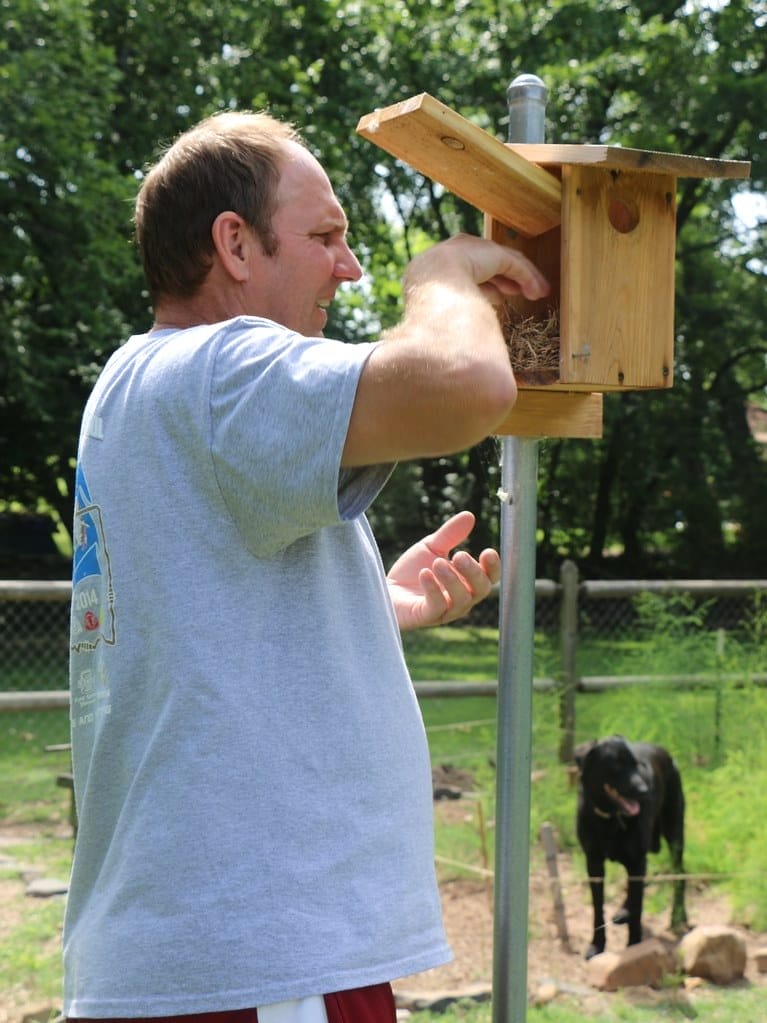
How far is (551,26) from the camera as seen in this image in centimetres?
1631

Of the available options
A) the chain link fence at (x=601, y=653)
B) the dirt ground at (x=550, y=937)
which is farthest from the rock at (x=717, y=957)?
the chain link fence at (x=601, y=653)

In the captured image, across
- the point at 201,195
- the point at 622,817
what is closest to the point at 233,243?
the point at 201,195

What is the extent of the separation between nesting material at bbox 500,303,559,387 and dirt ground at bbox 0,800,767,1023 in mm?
2816

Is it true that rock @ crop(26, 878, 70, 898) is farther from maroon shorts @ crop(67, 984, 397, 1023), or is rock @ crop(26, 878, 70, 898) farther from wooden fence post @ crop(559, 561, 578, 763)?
maroon shorts @ crop(67, 984, 397, 1023)

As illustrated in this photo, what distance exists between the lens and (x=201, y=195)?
168cm

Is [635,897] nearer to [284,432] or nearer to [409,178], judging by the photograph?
[284,432]

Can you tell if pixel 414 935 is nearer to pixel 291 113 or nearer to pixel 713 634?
pixel 713 634

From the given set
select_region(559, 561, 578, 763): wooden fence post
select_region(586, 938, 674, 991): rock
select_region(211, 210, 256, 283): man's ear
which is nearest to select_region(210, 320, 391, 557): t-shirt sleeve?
select_region(211, 210, 256, 283): man's ear

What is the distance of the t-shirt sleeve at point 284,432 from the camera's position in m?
1.42

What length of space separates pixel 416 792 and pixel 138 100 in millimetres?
14882

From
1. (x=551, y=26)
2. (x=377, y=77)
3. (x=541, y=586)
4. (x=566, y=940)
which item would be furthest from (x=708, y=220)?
(x=566, y=940)

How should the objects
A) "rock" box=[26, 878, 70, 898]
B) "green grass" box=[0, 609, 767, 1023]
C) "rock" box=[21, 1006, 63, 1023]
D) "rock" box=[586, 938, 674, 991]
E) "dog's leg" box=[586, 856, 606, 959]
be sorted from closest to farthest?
"rock" box=[21, 1006, 63, 1023] < "green grass" box=[0, 609, 767, 1023] < "rock" box=[586, 938, 674, 991] < "dog's leg" box=[586, 856, 606, 959] < "rock" box=[26, 878, 70, 898]

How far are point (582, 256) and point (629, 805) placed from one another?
137 inches

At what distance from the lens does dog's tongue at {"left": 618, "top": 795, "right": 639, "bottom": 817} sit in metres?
5.19
